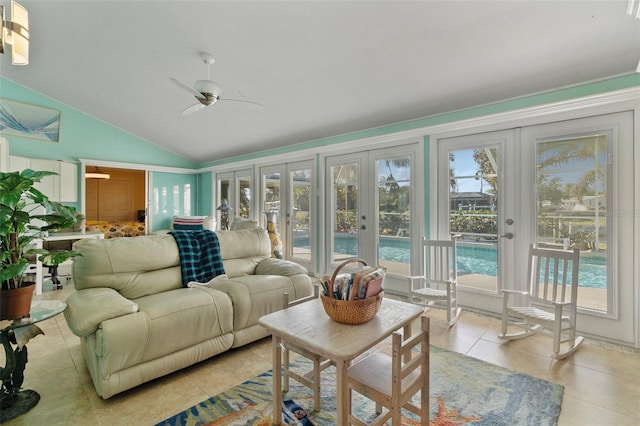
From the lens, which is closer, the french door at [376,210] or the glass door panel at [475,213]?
the glass door panel at [475,213]

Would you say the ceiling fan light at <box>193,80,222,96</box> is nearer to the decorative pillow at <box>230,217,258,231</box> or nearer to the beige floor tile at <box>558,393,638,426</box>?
the decorative pillow at <box>230,217,258,231</box>

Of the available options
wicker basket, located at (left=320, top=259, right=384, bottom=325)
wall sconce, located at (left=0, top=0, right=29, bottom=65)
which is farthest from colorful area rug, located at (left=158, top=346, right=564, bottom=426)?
wall sconce, located at (left=0, top=0, right=29, bottom=65)

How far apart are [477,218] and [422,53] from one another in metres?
1.88

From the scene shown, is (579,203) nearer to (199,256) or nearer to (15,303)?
(199,256)

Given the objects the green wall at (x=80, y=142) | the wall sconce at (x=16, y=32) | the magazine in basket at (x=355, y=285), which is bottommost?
the magazine in basket at (x=355, y=285)

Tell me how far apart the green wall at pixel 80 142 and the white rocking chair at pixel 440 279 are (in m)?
6.24

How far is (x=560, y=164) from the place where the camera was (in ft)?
9.37

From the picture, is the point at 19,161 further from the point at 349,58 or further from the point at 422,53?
the point at 422,53

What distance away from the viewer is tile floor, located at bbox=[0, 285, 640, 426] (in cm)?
172

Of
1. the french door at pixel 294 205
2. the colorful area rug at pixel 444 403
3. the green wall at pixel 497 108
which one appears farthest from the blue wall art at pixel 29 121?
the colorful area rug at pixel 444 403

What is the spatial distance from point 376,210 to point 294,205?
1.76 metres

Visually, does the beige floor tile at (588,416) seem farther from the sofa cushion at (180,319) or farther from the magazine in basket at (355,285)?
the sofa cushion at (180,319)

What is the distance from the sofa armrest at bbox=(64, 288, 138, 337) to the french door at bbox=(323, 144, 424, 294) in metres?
2.98

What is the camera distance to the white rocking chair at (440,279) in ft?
10.0
